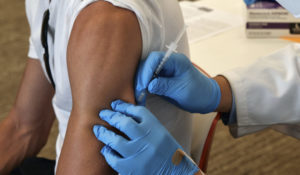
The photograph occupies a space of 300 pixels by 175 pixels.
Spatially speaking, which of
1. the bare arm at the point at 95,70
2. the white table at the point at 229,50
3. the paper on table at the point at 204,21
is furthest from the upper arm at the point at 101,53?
the paper on table at the point at 204,21

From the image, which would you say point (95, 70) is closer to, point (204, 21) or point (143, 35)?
point (143, 35)

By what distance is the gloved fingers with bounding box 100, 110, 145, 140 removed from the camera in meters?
0.82

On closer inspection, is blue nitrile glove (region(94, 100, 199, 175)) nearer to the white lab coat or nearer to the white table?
the white lab coat

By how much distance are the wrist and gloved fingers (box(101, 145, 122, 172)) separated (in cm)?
40

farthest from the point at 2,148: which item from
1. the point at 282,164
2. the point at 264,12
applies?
the point at 282,164

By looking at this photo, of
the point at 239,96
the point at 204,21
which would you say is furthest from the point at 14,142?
the point at 204,21

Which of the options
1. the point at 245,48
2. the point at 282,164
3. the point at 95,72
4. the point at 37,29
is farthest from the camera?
the point at 282,164

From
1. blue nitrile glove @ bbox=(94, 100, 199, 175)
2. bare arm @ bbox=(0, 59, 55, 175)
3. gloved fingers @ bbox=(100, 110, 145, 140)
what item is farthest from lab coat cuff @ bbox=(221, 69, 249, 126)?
bare arm @ bbox=(0, 59, 55, 175)

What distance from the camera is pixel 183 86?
3.29 feet

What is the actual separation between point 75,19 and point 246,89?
1.87 feet

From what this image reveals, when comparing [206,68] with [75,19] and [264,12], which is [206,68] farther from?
[75,19]

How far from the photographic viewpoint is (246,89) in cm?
112

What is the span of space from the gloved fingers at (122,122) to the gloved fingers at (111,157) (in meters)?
0.05

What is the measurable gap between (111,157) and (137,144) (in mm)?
70
